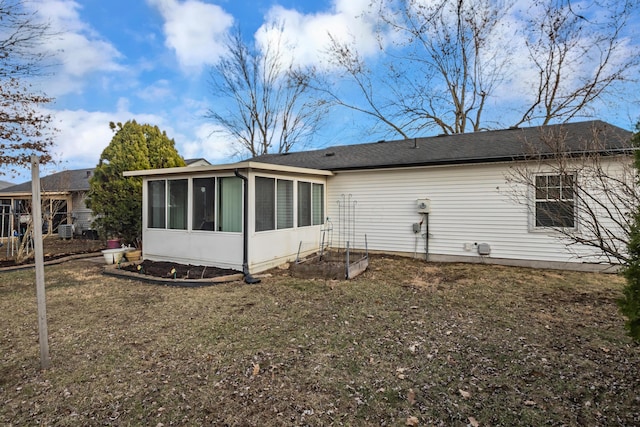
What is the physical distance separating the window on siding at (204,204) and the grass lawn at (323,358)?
1868 millimetres

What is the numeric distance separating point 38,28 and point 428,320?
10359 millimetres

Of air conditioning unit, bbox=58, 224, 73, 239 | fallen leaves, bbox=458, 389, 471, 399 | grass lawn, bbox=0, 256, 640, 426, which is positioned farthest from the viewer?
air conditioning unit, bbox=58, 224, 73, 239

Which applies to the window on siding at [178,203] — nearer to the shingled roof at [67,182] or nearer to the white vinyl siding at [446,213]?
the white vinyl siding at [446,213]

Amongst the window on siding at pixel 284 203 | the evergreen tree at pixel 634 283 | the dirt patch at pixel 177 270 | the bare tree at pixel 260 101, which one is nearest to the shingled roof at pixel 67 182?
the bare tree at pixel 260 101

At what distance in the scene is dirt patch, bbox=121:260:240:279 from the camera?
6781 millimetres

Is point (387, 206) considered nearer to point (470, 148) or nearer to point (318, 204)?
point (318, 204)

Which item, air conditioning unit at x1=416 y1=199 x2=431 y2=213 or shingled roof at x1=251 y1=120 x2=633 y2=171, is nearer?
shingled roof at x1=251 y1=120 x2=633 y2=171

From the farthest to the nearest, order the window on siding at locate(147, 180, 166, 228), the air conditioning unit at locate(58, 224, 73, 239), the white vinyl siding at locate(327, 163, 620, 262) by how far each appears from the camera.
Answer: the air conditioning unit at locate(58, 224, 73, 239), the window on siding at locate(147, 180, 166, 228), the white vinyl siding at locate(327, 163, 620, 262)

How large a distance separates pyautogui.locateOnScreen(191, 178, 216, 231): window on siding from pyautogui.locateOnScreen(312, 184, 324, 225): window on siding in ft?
10.1

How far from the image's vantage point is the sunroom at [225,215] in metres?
6.98

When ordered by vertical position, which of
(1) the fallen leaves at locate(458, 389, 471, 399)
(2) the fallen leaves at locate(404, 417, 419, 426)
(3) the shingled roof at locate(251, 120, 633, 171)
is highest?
(3) the shingled roof at locate(251, 120, 633, 171)

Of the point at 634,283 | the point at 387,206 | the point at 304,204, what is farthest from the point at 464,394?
the point at 387,206

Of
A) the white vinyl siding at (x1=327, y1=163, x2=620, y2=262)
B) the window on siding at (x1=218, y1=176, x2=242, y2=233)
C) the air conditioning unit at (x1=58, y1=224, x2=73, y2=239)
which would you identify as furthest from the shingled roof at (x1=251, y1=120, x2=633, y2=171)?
the air conditioning unit at (x1=58, y1=224, x2=73, y2=239)

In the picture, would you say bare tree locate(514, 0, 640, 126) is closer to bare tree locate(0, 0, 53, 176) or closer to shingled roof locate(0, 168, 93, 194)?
bare tree locate(0, 0, 53, 176)
